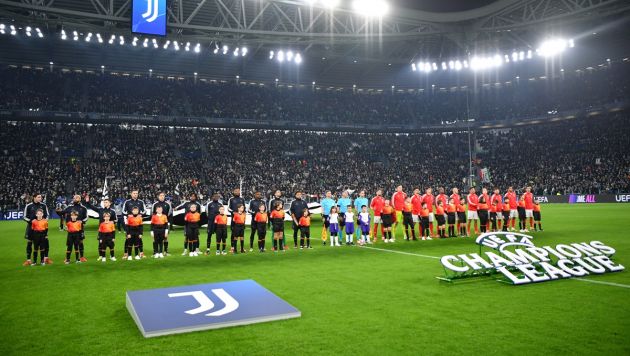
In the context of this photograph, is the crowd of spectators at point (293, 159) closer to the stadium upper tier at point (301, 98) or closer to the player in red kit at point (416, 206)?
the stadium upper tier at point (301, 98)

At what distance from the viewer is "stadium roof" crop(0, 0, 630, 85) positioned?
91.0ft

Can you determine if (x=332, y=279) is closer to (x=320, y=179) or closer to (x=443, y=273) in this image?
(x=443, y=273)

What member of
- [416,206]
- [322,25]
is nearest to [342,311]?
[416,206]

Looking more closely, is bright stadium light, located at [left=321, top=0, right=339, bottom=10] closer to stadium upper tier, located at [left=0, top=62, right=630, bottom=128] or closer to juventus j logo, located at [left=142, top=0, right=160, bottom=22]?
juventus j logo, located at [left=142, top=0, right=160, bottom=22]

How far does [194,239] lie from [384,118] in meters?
44.4

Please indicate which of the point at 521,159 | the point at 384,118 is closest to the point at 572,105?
the point at 521,159

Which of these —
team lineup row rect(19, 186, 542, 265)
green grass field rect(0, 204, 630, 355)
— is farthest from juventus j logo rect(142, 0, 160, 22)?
green grass field rect(0, 204, 630, 355)

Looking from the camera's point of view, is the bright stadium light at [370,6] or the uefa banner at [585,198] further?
the uefa banner at [585,198]

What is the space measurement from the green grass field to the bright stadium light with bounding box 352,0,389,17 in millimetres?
21634

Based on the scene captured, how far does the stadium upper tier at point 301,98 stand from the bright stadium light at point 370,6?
63.2ft

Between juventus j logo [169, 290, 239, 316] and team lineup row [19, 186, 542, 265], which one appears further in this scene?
team lineup row [19, 186, 542, 265]

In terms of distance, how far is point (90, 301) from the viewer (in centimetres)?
765

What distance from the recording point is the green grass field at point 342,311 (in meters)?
5.18

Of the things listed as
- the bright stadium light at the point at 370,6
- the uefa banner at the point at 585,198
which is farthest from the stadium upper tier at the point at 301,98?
the bright stadium light at the point at 370,6
